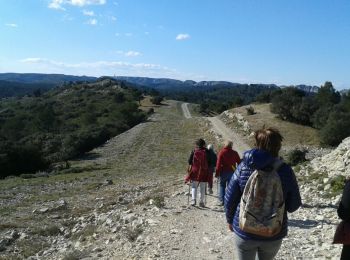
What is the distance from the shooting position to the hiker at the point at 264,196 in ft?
15.1

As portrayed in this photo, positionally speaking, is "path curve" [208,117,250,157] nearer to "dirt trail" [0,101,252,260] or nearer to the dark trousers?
"dirt trail" [0,101,252,260]

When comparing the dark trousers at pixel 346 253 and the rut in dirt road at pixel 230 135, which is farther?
the rut in dirt road at pixel 230 135

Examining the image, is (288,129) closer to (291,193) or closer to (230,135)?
(230,135)

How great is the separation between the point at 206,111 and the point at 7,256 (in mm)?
96191

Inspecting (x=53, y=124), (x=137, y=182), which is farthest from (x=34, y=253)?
(x=53, y=124)

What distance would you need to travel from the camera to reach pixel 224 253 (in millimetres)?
9219

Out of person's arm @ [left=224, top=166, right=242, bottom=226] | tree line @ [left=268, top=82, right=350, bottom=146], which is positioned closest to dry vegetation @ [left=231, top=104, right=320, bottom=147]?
tree line @ [left=268, top=82, right=350, bottom=146]

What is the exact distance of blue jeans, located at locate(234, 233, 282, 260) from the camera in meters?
4.64

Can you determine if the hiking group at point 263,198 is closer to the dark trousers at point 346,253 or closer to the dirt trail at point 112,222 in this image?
the dark trousers at point 346,253

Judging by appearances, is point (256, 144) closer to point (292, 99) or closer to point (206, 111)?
point (292, 99)

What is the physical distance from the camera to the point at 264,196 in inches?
182

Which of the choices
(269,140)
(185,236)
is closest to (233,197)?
(269,140)

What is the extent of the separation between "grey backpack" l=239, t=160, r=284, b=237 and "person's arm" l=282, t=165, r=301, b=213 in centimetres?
12

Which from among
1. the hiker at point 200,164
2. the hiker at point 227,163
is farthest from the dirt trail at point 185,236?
the hiker at point 227,163
